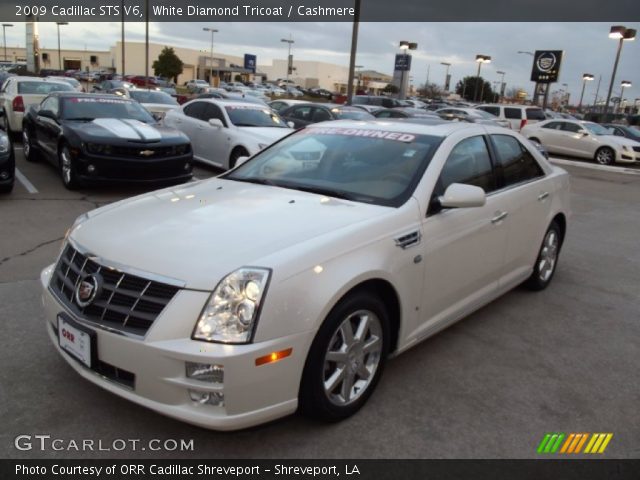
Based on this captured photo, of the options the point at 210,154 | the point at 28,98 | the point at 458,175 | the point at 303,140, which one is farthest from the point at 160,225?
the point at 28,98

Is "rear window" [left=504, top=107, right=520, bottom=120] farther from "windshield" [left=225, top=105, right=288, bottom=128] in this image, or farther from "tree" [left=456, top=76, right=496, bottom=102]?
"tree" [left=456, top=76, right=496, bottom=102]

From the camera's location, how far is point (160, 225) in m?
3.02

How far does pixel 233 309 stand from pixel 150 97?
49.6ft

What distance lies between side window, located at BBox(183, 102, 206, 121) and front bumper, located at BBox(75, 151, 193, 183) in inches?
132

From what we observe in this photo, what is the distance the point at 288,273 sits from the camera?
100 inches

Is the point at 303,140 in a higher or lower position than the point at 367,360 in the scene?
higher

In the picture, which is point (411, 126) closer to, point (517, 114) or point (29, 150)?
point (29, 150)

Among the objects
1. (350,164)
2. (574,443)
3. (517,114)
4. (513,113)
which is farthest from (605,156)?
(574,443)

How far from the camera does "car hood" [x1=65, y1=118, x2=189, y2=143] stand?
26.7 ft

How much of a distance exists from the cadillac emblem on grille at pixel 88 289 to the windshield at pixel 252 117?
8.30 meters

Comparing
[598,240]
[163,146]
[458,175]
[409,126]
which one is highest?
[409,126]

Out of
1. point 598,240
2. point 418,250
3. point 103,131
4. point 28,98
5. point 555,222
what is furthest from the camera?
point 28,98

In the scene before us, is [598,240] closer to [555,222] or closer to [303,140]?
[555,222]

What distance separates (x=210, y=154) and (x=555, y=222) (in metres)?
7.44
